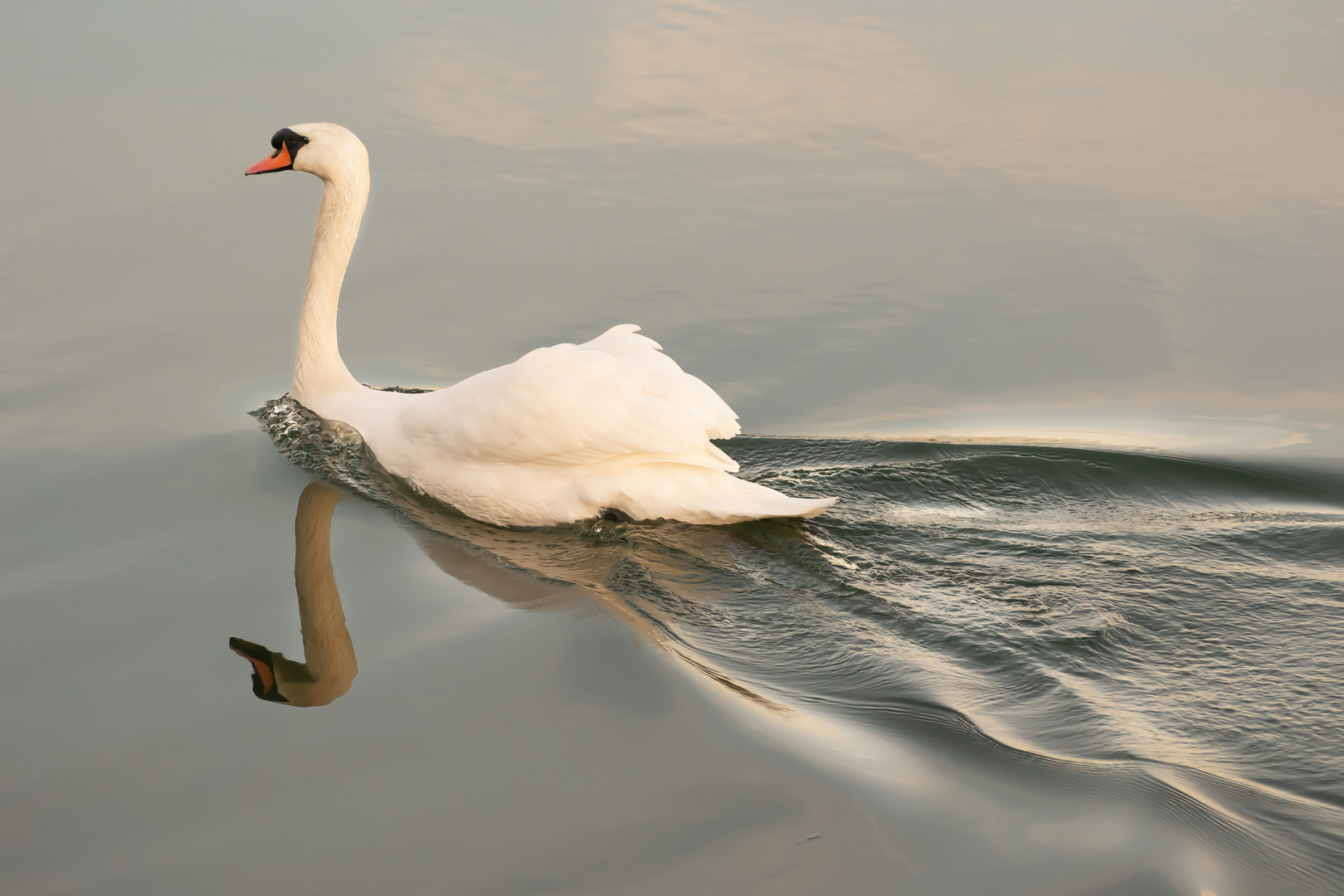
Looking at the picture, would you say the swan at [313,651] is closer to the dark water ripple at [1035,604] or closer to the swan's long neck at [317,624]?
the swan's long neck at [317,624]

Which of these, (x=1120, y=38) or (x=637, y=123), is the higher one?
(x=1120, y=38)

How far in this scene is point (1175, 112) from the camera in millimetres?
13133

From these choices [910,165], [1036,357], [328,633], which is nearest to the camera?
[328,633]

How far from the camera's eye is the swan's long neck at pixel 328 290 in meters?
7.08

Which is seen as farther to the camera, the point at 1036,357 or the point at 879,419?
the point at 1036,357

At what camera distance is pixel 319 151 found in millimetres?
7242

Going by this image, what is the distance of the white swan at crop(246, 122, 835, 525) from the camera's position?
5691 mm

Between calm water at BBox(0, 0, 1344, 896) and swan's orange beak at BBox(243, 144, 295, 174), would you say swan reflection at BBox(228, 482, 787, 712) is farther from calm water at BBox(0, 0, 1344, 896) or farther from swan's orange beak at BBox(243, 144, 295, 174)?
swan's orange beak at BBox(243, 144, 295, 174)

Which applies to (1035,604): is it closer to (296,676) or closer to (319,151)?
(296,676)

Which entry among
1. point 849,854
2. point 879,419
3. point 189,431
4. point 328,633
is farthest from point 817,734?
point 189,431

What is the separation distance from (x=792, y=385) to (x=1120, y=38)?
10.2 m

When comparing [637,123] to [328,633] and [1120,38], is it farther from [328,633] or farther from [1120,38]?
[328,633]

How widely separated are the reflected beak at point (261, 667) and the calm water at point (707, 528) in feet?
0.21

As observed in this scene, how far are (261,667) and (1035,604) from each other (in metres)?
3.20
